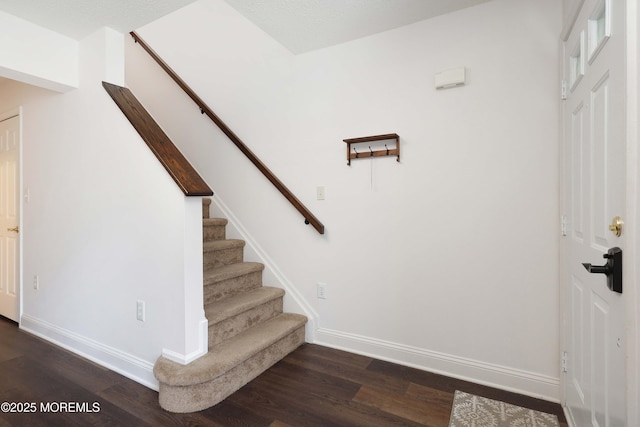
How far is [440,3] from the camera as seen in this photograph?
6.17 feet

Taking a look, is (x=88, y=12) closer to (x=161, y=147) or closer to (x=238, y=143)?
(x=161, y=147)

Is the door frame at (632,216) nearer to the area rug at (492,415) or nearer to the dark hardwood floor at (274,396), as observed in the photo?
the area rug at (492,415)

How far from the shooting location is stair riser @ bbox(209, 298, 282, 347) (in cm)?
197

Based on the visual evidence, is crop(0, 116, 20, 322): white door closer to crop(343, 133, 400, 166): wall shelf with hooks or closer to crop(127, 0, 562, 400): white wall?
crop(127, 0, 562, 400): white wall

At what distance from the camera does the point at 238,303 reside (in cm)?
221

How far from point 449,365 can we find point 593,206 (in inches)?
49.8

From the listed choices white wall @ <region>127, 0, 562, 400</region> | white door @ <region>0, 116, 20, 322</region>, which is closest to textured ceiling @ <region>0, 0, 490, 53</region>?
white wall @ <region>127, 0, 562, 400</region>

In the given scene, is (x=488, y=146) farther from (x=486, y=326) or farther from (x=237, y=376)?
(x=237, y=376)

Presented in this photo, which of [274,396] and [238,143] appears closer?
[274,396]

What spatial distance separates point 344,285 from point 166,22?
331 centimetres

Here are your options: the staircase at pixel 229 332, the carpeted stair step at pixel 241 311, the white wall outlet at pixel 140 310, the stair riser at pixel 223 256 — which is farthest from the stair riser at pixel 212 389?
the stair riser at pixel 223 256

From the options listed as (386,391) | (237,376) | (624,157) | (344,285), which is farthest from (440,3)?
(237,376)

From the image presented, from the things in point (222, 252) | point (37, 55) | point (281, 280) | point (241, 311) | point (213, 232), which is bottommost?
point (241, 311)

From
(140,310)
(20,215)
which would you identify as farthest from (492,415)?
(20,215)
